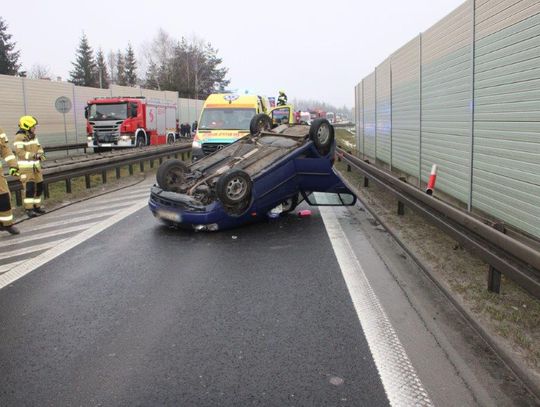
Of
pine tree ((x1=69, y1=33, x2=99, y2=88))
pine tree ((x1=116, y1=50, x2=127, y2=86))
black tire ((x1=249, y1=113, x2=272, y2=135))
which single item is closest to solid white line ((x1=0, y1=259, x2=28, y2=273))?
black tire ((x1=249, y1=113, x2=272, y2=135))

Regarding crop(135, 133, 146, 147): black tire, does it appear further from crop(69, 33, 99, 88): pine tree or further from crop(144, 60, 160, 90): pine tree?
crop(69, 33, 99, 88): pine tree

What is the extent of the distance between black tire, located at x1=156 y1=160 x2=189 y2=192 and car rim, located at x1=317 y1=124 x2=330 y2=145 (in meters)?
2.38

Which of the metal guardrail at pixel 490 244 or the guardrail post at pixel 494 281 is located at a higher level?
the metal guardrail at pixel 490 244

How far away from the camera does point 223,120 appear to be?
15719 mm

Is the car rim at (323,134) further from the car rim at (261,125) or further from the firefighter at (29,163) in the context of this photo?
the firefighter at (29,163)

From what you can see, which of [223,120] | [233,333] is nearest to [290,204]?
[233,333]

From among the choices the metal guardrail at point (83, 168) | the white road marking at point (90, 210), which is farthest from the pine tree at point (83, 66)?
the white road marking at point (90, 210)

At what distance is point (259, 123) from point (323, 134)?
95.2 inches

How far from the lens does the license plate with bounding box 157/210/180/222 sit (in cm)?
777

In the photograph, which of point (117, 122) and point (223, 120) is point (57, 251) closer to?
point (223, 120)

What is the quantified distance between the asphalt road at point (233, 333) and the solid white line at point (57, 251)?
0.32ft

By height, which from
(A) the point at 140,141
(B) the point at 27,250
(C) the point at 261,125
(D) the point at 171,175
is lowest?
(B) the point at 27,250

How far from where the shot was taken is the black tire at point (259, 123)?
10.9 metres

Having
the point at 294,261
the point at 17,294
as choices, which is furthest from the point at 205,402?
the point at 294,261
